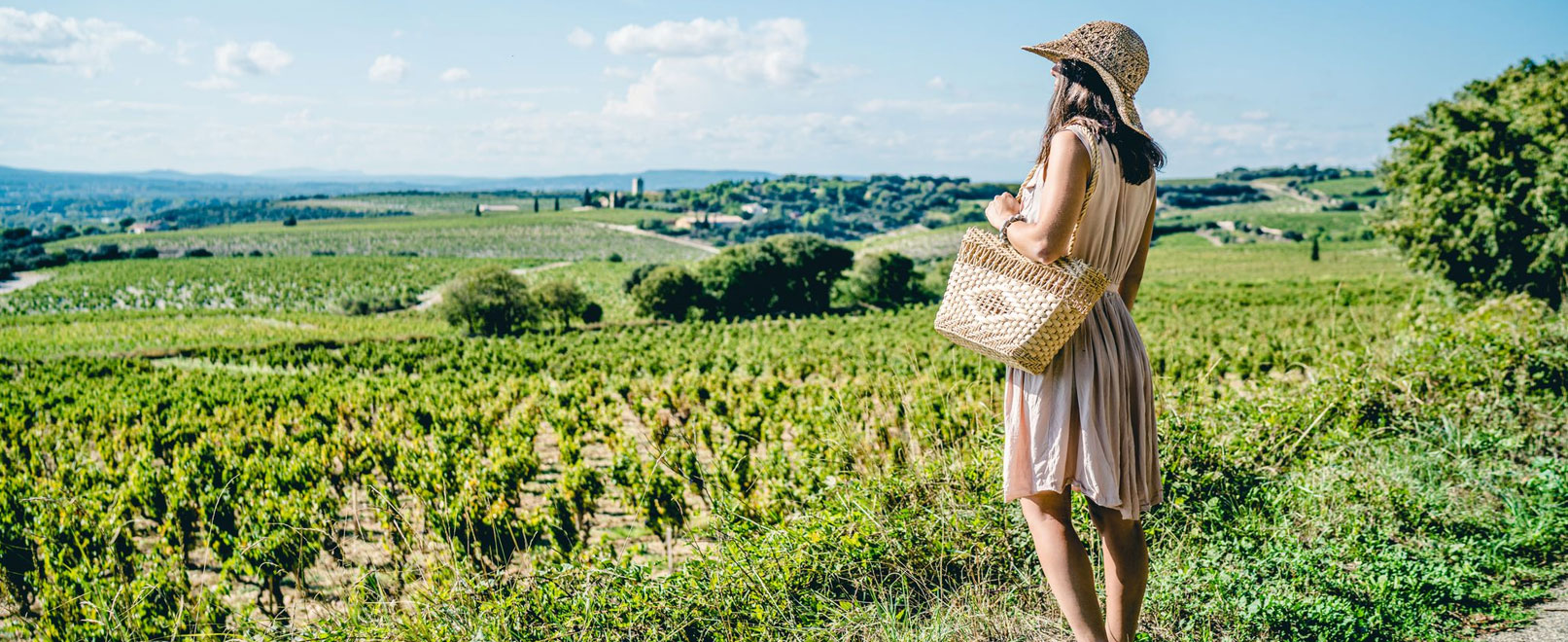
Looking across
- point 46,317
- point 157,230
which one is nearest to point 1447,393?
point 46,317

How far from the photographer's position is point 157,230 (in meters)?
173

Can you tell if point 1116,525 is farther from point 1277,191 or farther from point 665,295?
point 1277,191

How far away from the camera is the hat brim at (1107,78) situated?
7.23 ft

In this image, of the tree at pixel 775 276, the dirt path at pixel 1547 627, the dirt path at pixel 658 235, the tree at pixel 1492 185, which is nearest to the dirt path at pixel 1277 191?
the dirt path at pixel 658 235

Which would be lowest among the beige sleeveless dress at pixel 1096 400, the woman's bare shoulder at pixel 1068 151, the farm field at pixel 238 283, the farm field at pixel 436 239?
the farm field at pixel 238 283

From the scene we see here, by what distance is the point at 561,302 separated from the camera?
53.3 metres

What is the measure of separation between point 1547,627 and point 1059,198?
2219mm

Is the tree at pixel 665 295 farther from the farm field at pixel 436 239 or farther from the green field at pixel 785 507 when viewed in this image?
the farm field at pixel 436 239

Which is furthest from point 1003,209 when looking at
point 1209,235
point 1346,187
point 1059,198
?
point 1346,187

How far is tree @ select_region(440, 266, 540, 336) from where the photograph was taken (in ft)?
169

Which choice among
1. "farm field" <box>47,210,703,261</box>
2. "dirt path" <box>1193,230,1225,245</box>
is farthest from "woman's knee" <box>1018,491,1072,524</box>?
"farm field" <box>47,210,703,261</box>

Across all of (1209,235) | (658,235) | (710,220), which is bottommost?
(658,235)

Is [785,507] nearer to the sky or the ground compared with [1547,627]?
nearer to the ground

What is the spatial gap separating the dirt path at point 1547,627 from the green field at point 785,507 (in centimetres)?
8
